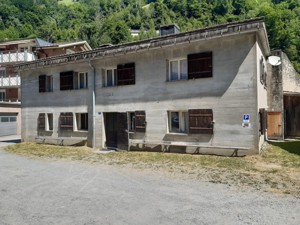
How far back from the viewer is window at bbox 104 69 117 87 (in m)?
17.9

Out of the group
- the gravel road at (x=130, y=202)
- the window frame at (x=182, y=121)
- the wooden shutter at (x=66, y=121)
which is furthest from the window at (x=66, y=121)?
the gravel road at (x=130, y=202)

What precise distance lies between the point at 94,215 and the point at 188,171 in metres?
5.48

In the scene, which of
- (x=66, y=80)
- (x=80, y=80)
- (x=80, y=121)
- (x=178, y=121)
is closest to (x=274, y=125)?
(x=178, y=121)

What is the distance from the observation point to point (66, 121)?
19.4 metres

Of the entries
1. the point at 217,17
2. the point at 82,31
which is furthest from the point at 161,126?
the point at 217,17

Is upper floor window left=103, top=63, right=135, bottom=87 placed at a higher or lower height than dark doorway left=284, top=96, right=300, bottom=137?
higher

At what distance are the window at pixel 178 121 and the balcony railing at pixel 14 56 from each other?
2854 centimetres

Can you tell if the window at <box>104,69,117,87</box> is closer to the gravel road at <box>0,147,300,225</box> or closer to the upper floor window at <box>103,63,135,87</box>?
the upper floor window at <box>103,63,135,87</box>

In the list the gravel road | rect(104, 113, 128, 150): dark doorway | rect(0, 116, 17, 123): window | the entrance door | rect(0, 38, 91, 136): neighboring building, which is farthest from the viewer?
rect(0, 38, 91, 136): neighboring building

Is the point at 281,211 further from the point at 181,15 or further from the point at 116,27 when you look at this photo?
the point at 181,15

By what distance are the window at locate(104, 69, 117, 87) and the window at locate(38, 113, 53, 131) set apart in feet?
19.4

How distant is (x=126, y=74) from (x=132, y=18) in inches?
4397

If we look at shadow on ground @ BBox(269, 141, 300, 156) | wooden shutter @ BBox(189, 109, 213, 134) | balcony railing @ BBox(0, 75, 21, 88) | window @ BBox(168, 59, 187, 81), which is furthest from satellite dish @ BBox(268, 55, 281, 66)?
balcony railing @ BBox(0, 75, 21, 88)

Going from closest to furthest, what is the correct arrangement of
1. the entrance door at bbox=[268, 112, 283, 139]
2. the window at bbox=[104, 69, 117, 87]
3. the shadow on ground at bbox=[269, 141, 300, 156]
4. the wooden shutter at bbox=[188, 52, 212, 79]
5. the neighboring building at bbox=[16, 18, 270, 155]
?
the neighboring building at bbox=[16, 18, 270, 155] → the shadow on ground at bbox=[269, 141, 300, 156] → the wooden shutter at bbox=[188, 52, 212, 79] → the entrance door at bbox=[268, 112, 283, 139] → the window at bbox=[104, 69, 117, 87]
